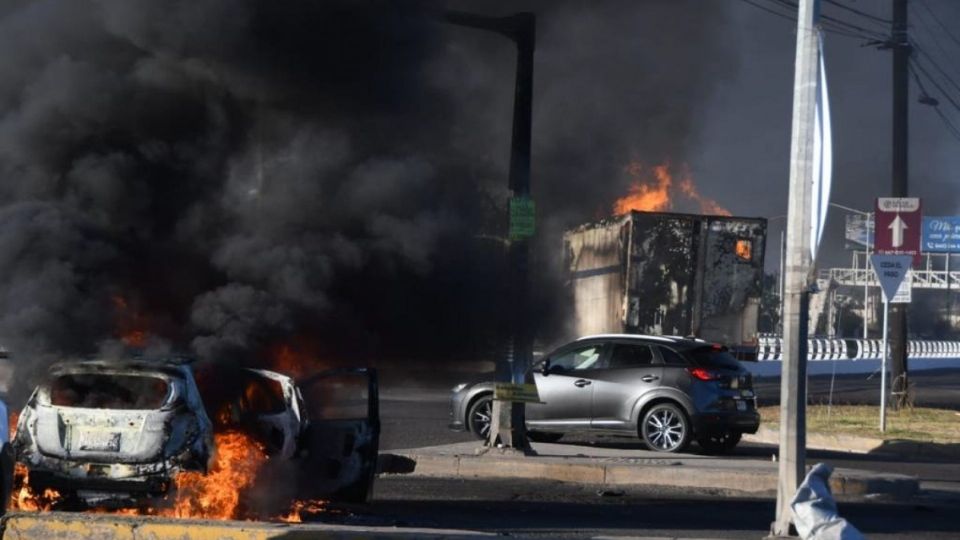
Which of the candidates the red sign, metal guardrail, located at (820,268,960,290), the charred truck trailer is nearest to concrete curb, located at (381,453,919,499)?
the red sign

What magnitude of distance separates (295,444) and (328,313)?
2417 millimetres

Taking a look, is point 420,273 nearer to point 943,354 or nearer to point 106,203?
point 106,203

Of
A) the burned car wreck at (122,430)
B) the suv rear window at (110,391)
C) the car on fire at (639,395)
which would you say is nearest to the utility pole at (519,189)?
the car on fire at (639,395)

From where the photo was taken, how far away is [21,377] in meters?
10.7

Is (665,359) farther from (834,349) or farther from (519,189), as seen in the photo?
(834,349)

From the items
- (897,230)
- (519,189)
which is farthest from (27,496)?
(897,230)

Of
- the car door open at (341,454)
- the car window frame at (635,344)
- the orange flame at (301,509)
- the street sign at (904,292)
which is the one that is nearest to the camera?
the orange flame at (301,509)

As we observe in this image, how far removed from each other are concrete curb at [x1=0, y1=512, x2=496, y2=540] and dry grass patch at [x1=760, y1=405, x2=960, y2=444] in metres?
12.8

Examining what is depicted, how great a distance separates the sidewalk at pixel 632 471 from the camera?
45.3 feet

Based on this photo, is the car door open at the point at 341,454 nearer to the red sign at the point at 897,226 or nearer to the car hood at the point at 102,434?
the car hood at the point at 102,434

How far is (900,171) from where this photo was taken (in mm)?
26562

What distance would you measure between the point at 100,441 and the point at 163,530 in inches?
35.0

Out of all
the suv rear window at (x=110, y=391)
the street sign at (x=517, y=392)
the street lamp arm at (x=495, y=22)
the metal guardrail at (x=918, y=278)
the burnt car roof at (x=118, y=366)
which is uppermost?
the metal guardrail at (x=918, y=278)

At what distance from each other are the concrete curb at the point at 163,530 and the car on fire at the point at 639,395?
7.92m
